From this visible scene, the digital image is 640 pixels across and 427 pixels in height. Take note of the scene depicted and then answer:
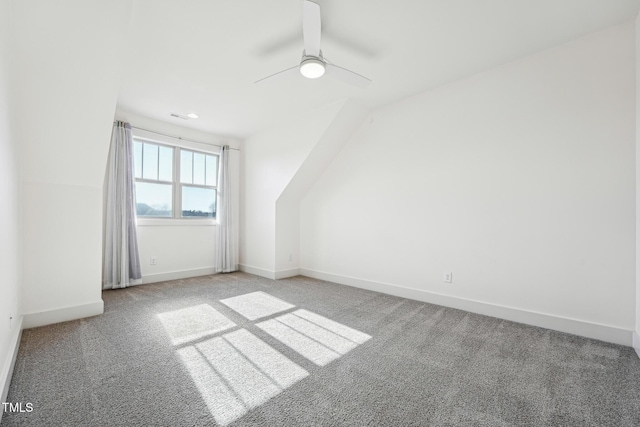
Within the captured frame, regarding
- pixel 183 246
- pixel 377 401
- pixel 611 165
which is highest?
pixel 611 165

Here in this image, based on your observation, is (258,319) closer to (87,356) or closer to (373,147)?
(87,356)

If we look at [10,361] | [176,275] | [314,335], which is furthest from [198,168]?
[314,335]

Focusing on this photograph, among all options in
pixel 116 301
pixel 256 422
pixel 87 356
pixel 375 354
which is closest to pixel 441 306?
pixel 375 354

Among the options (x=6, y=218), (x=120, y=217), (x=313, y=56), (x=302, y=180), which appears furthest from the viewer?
(x=302, y=180)

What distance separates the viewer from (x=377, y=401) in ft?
5.23

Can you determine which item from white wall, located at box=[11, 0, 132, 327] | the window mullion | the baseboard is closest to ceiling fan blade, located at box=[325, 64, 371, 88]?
white wall, located at box=[11, 0, 132, 327]

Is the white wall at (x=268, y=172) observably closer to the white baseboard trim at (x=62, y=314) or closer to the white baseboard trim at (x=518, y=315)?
the white baseboard trim at (x=518, y=315)

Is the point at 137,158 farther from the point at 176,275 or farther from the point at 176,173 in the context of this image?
the point at 176,275

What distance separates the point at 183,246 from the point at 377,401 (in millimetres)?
4093

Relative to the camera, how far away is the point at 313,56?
2.28 meters

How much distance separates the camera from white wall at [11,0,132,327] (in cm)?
181

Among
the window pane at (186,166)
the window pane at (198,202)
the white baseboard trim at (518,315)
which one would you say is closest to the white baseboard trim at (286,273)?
the white baseboard trim at (518,315)

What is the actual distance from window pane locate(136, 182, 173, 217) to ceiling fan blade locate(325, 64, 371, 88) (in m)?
3.47

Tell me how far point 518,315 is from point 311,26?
3156 millimetres
